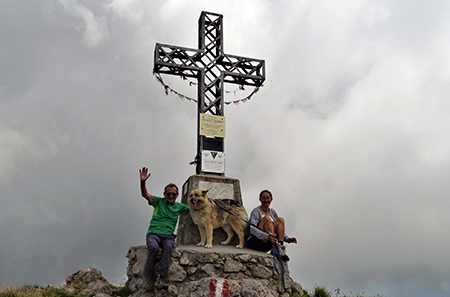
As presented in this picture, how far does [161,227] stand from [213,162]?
309 cm

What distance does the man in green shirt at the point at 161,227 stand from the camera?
6.00m

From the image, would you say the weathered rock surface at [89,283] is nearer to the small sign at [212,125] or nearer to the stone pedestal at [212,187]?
the stone pedestal at [212,187]

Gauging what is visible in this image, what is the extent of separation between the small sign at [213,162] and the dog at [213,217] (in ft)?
4.55

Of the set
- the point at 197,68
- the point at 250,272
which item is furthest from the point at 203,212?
the point at 197,68

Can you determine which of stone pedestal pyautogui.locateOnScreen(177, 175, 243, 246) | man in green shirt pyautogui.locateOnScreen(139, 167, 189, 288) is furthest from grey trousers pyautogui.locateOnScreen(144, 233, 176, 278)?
stone pedestal pyautogui.locateOnScreen(177, 175, 243, 246)

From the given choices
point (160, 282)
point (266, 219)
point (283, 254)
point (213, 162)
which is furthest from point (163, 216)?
point (213, 162)

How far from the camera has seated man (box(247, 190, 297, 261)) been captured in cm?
683

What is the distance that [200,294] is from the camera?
558 cm

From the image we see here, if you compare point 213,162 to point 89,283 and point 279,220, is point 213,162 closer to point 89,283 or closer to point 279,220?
point 279,220

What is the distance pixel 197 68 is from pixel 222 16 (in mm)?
2097

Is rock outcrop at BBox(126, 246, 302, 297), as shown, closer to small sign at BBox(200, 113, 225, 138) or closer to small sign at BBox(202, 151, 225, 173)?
small sign at BBox(202, 151, 225, 173)

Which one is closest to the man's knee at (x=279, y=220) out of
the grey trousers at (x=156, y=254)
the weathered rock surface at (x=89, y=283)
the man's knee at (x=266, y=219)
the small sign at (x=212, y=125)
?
the man's knee at (x=266, y=219)

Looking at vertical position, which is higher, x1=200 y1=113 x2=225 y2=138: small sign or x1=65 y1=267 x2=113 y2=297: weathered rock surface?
x1=200 y1=113 x2=225 y2=138: small sign

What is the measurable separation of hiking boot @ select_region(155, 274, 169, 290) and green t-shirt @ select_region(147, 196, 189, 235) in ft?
2.37
